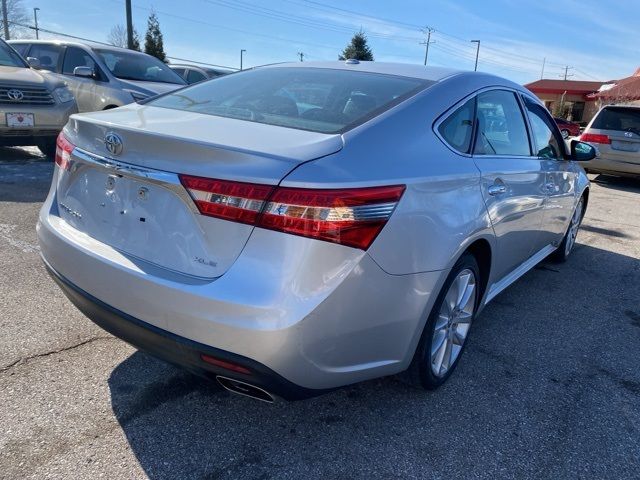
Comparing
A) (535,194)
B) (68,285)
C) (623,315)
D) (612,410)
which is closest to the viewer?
(68,285)

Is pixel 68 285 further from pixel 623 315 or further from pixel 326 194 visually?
pixel 623 315

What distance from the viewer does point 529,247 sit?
3.89 m

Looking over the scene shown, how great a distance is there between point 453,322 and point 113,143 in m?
1.87

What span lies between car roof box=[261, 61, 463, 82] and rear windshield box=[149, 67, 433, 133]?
0.09 m

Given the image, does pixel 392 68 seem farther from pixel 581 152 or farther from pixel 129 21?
pixel 129 21

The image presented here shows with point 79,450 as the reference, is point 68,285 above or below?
above

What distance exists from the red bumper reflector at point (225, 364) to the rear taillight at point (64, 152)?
117 cm

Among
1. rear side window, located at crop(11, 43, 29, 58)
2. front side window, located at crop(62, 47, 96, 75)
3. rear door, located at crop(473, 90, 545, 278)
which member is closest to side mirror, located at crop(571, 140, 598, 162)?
rear door, located at crop(473, 90, 545, 278)

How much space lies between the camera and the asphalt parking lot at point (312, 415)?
2189 mm

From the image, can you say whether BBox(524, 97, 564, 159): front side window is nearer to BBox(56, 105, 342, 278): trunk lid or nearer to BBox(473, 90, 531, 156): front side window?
BBox(473, 90, 531, 156): front side window

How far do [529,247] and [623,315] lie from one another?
1.04 meters

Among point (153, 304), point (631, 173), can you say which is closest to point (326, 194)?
point (153, 304)

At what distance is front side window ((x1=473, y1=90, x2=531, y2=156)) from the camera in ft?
9.85

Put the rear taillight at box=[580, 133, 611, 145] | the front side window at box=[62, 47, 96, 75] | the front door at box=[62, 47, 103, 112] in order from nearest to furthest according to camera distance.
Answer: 1. the front door at box=[62, 47, 103, 112]
2. the front side window at box=[62, 47, 96, 75]
3. the rear taillight at box=[580, 133, 611, 145]
